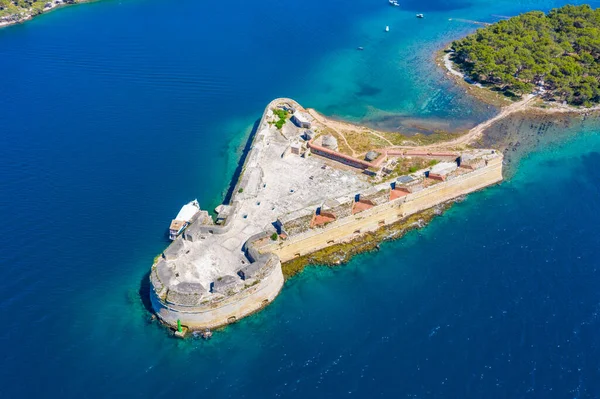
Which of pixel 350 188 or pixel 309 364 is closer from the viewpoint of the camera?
pixel 309 364

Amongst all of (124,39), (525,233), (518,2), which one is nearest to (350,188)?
(525,233)

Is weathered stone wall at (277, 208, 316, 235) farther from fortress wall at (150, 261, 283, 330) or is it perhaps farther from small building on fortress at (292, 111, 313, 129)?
small building on fortress at (292, 111, 313, 129)

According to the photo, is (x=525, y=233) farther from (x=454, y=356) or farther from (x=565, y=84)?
(x=565, y=84)

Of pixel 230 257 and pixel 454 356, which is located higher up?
pixel 230 257

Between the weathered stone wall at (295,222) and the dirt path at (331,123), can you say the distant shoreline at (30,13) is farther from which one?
the weathered stone wall at (295,222)

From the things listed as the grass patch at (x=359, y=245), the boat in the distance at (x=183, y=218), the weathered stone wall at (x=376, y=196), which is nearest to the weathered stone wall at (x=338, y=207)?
the weathered stone wall at (x=376, y=196)

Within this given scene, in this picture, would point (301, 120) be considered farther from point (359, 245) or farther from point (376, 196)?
point (359, 245)
